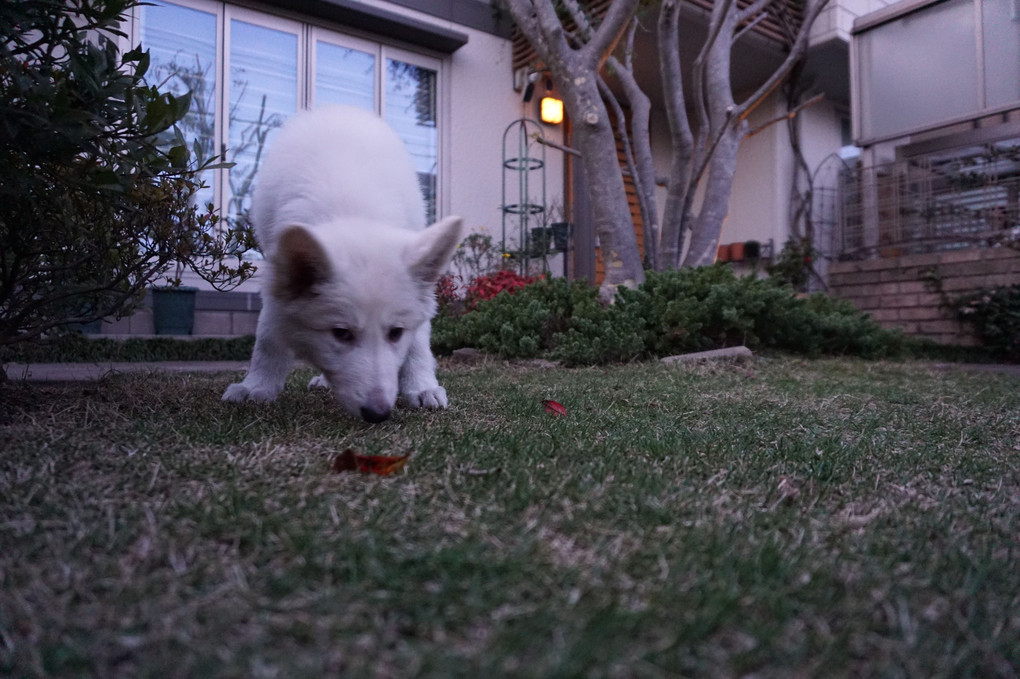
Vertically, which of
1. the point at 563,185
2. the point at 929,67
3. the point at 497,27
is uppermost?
the point at 497,27

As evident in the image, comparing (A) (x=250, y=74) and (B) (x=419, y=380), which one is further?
(A) (x=250, y=74)

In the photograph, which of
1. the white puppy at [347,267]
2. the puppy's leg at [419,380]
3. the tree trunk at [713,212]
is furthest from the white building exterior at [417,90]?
the puppy's leg at [419,380]

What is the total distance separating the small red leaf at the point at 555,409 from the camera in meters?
2.56

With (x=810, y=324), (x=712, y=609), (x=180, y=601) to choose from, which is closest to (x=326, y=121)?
(x=180, y=601)

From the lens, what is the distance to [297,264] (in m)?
2.04

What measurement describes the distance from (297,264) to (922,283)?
7598 millimetres

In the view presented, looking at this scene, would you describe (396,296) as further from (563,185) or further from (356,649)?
(563,185)

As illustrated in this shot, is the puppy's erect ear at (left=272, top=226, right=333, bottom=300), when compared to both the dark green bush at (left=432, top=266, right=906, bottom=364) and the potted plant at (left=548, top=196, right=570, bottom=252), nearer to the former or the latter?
the dark green bush at (left=432, top=266, right=906, bottom=364)

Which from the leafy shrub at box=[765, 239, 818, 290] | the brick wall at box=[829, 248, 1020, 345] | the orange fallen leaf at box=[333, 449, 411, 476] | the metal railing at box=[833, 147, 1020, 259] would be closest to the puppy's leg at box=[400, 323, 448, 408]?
the orange fallen leaf at box=[333, 449, 411, 476]

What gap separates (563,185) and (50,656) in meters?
9.77

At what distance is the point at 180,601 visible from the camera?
2.91 feet

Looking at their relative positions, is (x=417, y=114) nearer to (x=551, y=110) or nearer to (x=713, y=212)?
(x=551, y=110)

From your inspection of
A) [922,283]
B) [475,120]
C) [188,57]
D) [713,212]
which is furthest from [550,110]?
[922,283]

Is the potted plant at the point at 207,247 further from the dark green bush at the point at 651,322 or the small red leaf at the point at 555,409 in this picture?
the dark green bush at the point at 651,322
